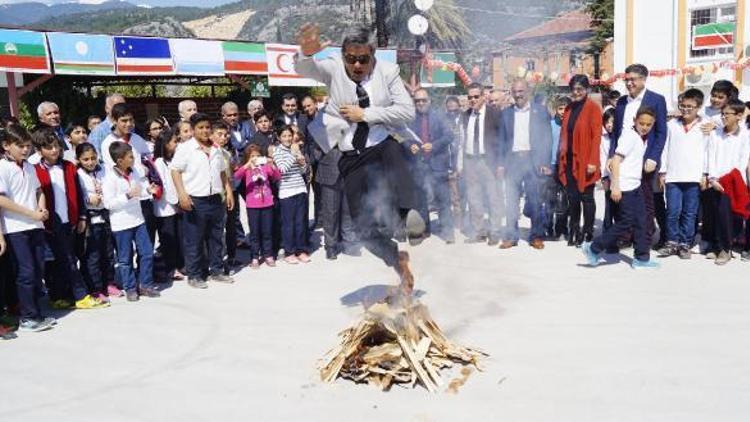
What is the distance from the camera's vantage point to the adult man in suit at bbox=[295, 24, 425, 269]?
4.18 m

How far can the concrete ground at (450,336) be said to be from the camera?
336 cm


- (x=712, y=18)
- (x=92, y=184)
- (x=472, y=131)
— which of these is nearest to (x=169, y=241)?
(x=92, y=184)

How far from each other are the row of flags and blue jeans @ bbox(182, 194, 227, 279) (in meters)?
5.38

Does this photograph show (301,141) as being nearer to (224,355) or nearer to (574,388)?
(224,355)

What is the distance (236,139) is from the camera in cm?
751

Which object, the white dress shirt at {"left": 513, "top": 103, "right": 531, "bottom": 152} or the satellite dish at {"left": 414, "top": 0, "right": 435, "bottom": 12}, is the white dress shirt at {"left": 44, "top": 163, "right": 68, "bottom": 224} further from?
the white dress shirt at {"left": 513, "top": 103, "right": 531, "bottom": 152}

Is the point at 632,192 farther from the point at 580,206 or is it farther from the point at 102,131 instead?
the point at 102,131

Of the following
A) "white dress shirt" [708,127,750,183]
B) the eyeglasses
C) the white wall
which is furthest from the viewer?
the white wall

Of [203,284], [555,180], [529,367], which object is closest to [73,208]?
[203,284]

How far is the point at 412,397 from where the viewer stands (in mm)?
3484

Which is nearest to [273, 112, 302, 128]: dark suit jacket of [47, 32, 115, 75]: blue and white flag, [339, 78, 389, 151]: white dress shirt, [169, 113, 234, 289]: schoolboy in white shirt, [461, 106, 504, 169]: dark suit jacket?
[169, 113, 234, 289]: schoolboy in white shirt

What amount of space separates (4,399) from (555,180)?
563 centimetres

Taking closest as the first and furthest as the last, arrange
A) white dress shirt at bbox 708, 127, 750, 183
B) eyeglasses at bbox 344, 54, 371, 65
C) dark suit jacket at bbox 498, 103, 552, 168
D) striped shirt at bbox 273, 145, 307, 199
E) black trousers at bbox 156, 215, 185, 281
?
eyeglasses at bbox 344, 54, 371, 65, black trousers at bbox 156, 215, 185, 281, white dress shirt at bbox 708, 127, 750, 183, striped shirt at bbox 273, 145, 307, 199, dark suit jacket at bbox 498, 103, 552, 168

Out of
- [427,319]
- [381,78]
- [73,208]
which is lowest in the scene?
[427,319]
